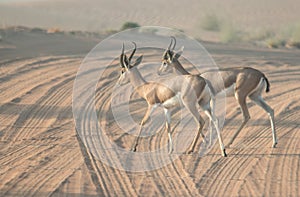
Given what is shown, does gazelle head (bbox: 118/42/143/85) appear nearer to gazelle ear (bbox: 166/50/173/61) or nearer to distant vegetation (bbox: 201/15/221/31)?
gazelle ear (bbox: 166/50/173/61)

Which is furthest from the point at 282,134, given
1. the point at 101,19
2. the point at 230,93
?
the point at 101,19

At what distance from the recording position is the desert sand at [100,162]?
35.9 feet

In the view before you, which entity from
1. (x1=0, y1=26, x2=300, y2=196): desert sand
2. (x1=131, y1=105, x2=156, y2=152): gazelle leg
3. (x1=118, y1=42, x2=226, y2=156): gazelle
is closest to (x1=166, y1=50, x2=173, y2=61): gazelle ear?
(x1=118, y1=42, x2=226, y2=156): gazelle

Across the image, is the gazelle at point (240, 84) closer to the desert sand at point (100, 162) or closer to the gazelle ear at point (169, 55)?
the gazelle ear at point (169, 55)

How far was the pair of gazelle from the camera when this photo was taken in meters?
13.1

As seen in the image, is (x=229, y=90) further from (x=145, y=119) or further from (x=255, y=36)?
(x=255, y=36)

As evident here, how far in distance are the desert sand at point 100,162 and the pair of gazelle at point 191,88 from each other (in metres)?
0.60

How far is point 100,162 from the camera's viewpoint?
12.4 metres

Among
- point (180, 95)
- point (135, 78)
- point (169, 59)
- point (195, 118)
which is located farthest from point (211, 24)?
point (180, 95)

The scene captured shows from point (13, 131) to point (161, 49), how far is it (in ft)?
40.4

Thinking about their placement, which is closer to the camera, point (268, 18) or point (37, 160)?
point (37, 160)

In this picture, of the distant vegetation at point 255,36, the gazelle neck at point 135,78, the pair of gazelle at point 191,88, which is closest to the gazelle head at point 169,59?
the pair of gazelle at point 191,88

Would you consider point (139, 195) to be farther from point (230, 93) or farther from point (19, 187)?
point (230, 93)

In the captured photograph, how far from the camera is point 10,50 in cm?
2353
